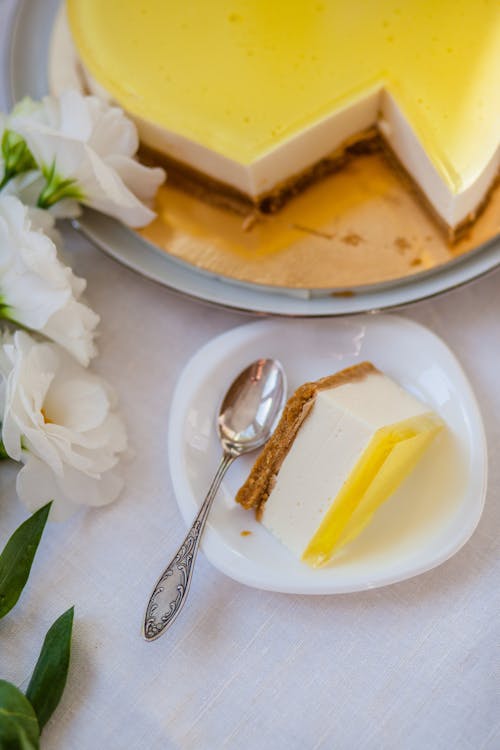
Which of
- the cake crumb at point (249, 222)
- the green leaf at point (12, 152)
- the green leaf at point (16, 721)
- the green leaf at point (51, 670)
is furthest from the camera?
the cake crumb at point (249, 222)

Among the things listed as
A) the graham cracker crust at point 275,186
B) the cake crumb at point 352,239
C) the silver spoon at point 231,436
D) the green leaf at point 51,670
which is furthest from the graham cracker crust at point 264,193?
the green leaf at point 51,670

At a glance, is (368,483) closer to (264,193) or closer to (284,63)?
(264,193)

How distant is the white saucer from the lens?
43.4 inches

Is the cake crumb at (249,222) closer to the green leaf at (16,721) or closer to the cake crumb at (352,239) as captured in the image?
the cake crumb at (352,239)

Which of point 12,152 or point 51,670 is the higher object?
point 12,152

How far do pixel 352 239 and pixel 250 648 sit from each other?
616mm

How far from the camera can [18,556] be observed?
1.14 meters

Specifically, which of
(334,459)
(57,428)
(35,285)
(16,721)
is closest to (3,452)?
(57,428)

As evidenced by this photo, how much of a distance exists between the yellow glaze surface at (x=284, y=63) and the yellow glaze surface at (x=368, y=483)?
0.41 metres

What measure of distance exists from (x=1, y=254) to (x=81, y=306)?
13 cm

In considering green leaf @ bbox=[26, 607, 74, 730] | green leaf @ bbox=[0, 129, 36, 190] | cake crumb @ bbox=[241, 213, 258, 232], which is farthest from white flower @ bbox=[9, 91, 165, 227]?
green leaf @ bbox=[26, 607, 74, 730]

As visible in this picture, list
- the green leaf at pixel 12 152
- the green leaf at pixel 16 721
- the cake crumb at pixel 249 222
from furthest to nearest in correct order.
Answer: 1. the cake crumb at pixel 249 222
2. the green leaf at pixel 12 152
3. the green leaf at pixel 16 721

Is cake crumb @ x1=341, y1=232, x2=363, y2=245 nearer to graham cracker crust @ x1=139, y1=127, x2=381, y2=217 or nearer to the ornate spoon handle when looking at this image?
graham cracker crust @ x1=139, y1=127, x2=381, y2=217

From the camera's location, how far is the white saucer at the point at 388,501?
3.62ft
